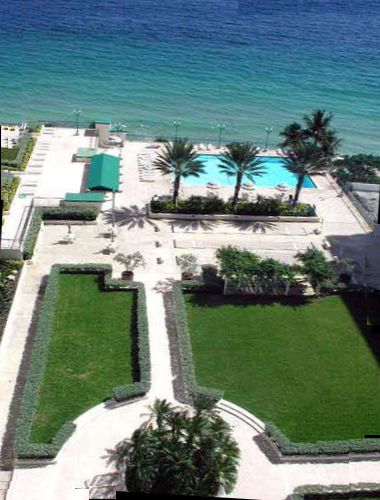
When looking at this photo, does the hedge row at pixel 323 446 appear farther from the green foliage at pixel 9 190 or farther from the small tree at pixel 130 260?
the green foliage at pixel 9 190

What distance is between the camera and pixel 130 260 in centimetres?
3581

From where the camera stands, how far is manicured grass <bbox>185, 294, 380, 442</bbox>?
84.9ft

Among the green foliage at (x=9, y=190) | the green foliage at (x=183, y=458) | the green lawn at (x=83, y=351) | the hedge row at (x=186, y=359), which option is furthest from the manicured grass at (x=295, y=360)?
the green foliage at (x=9, y=190)

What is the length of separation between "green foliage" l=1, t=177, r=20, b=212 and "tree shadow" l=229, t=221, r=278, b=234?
15339 mm

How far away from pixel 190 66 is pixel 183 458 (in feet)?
253

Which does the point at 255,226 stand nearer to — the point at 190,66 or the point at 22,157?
the point at 22,157

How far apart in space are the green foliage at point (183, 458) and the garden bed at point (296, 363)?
431cm

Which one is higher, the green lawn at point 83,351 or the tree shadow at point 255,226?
the tree shadow at point 255,226

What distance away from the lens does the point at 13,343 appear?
96.2 feet

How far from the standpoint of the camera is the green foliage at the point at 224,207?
1686 inches

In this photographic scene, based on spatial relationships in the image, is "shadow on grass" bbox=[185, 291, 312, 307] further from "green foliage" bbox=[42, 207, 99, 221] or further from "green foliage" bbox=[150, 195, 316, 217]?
"green foliage" bbox=[42, 207, 99, 221]

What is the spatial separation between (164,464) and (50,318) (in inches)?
497

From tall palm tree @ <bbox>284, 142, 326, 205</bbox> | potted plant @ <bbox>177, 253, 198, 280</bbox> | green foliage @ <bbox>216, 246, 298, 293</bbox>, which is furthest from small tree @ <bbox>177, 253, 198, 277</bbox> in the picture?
tall palm tree @ <bbox>284, 142, 326, 205</bbox>

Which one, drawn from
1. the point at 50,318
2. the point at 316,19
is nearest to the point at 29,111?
the point at 50,318
